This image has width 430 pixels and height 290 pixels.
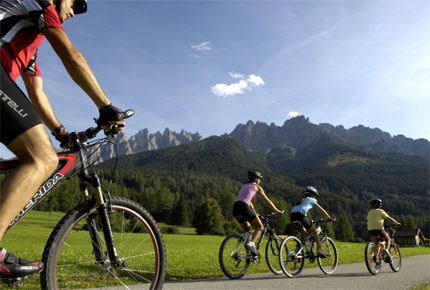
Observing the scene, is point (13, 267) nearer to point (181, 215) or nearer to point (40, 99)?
point (40, 99)

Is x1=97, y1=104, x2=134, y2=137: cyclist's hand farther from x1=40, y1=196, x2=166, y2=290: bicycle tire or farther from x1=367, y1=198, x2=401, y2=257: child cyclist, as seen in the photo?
x1=367, y1=198, x2=401, y2=257: child cyclist

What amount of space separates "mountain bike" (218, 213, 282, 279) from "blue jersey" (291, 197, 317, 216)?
1.32 metres

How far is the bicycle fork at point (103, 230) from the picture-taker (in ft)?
8.80

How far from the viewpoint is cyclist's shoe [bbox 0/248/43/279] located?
2125mm

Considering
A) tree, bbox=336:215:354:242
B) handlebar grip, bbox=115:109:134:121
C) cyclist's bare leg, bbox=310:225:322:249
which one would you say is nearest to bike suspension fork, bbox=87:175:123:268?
handlebar grip, bbox=115:109:134:121

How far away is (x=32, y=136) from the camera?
83.8 inches

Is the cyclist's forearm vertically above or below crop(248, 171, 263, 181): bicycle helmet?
below

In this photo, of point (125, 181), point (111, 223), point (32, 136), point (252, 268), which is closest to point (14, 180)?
point (32, 136)

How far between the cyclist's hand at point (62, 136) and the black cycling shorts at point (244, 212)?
5254mm

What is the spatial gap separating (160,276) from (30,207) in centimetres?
127

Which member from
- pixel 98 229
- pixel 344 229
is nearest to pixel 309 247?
pixel 98 229

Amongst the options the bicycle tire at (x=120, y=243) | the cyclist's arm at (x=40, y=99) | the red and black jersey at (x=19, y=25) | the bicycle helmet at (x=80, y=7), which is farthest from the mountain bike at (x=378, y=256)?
the red and black jersey at (x=19, y=25)

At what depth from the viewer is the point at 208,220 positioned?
3145 inches

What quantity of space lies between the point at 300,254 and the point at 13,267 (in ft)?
24.1
